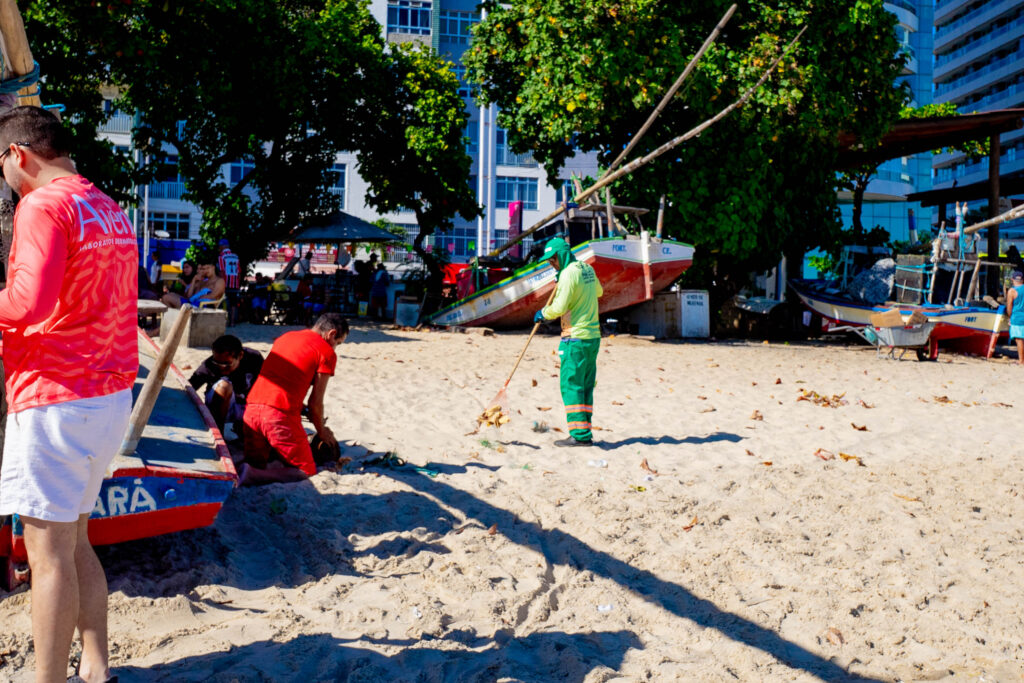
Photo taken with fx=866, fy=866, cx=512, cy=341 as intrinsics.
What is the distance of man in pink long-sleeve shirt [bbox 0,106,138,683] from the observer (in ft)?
8.67

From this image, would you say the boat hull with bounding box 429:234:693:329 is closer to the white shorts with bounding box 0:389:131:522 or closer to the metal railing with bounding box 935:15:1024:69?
the white shorts with bounding box 0:389:131:522

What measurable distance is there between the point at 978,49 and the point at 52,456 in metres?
75.2

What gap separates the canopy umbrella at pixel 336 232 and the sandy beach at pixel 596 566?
40.4ft

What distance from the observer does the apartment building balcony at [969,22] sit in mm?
61938

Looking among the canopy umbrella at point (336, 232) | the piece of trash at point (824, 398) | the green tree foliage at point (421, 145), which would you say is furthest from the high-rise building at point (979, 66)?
the piece of trash at point (824, 398)

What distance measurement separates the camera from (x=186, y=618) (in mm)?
4039

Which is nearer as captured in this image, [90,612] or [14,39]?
[90,612]

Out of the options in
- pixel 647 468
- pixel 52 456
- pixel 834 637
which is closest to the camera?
pixel 52 456

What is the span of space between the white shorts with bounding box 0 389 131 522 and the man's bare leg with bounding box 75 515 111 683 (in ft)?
0.93

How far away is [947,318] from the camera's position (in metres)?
16.9

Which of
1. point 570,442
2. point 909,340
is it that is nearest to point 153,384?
point 570,442

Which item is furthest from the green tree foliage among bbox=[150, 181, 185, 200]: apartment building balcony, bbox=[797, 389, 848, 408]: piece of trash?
bbox=[150, 181, 185, 200]: apartment building balcony

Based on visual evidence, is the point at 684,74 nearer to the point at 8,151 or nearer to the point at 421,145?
the point at 421,145

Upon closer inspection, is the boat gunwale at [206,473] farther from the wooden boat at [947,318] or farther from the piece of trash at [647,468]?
the wooden boat at [947,318]
